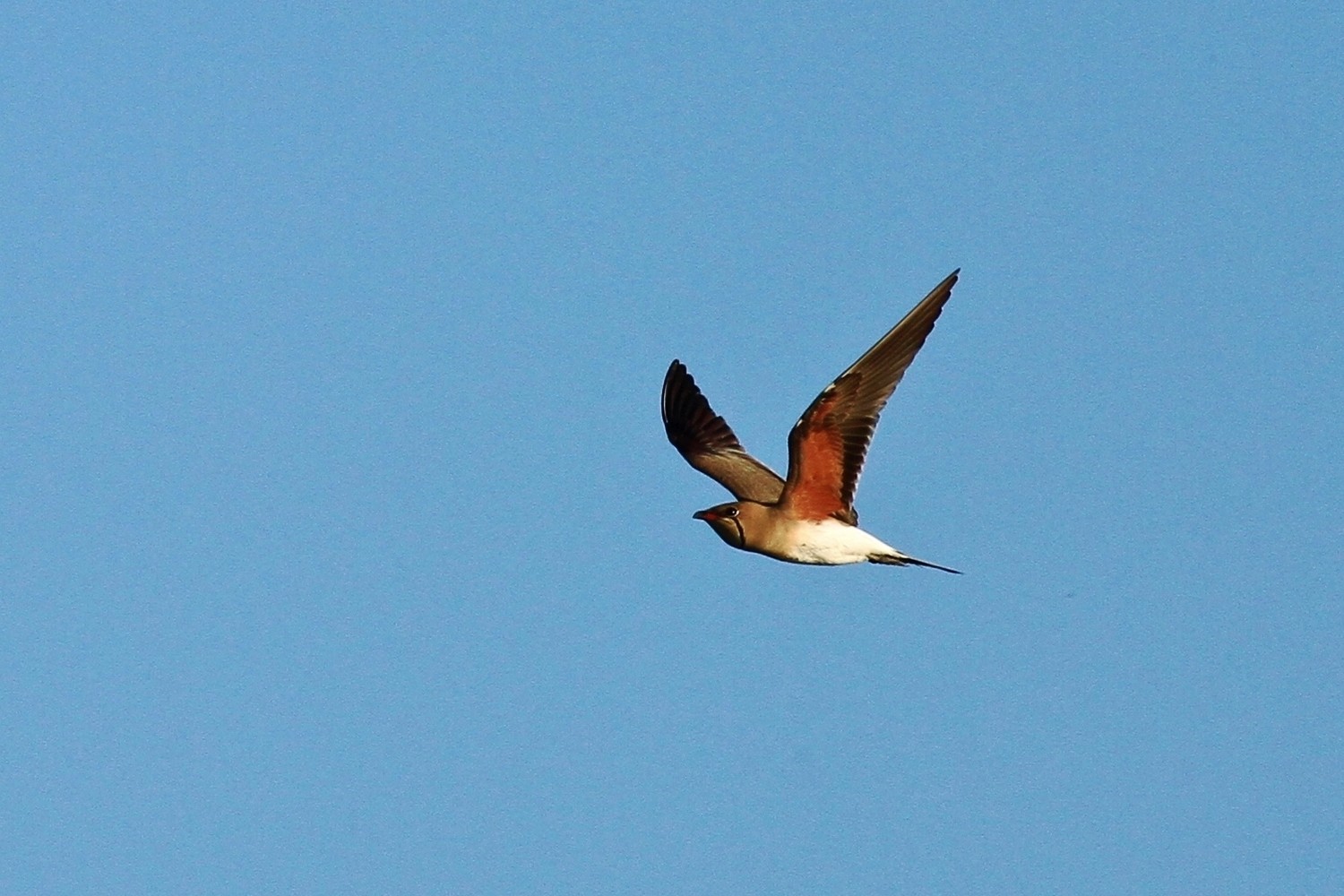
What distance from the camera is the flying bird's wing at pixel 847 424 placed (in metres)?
19.5

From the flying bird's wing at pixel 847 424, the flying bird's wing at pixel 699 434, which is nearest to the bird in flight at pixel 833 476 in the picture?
the flying bird's wing at pixel 847 424

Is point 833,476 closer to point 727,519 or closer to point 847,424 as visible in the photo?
point 847,424

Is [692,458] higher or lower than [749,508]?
higher

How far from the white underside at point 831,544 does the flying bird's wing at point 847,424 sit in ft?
0.41

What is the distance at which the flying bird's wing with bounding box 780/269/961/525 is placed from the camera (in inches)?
769

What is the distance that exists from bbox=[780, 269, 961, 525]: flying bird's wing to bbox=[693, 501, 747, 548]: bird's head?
52cm

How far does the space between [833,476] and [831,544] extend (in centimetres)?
72

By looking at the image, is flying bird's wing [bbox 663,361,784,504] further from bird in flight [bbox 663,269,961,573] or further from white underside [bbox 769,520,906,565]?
white underside [bbox 769,520,906,565]

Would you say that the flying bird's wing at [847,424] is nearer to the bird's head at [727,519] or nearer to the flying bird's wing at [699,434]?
the bird's head at [727,519]

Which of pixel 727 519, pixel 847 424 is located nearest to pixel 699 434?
pixel 727 519

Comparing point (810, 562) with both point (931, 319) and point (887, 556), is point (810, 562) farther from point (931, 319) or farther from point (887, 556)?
point (931, 319)

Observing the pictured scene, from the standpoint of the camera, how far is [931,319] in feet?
64.1

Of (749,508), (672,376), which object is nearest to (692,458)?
(672,376)

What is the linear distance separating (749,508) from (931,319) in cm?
284
